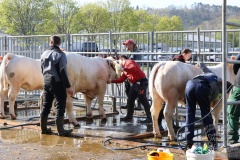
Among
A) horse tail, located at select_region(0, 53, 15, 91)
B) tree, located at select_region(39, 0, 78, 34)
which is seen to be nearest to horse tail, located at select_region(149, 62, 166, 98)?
horse tail, located at select_region(0, 53, 15, 91)

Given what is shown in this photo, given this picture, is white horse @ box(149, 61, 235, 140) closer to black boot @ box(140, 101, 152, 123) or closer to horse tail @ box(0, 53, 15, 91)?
black boot @ box(140, 101, 152, 123)

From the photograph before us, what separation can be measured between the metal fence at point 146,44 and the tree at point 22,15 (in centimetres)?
3057

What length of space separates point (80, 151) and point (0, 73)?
193 inches

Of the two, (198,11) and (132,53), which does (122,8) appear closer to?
(132,53)

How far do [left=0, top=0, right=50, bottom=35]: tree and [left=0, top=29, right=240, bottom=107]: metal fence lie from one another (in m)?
30.6

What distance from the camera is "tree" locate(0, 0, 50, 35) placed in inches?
1815

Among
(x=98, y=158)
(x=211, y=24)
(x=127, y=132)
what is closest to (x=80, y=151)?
(x=98, y=158)

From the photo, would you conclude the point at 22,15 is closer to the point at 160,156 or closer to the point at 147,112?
the point at 147,112

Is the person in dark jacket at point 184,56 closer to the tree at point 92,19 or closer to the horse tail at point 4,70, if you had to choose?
the horse tail at point 4,70

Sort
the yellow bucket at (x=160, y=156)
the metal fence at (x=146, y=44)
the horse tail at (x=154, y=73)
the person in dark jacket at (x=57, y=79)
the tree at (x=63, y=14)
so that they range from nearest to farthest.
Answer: the yellow bucket at (x=160, y=156), the horse tail at (x=154, y=73), the person in dark jacket at (x=57, y=79), the metal fence at (x=146, y=44), the tree at (x=63, y=14)

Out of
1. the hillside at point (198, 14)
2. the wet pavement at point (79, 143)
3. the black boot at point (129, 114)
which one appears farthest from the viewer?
the hillside at point (198, 14)

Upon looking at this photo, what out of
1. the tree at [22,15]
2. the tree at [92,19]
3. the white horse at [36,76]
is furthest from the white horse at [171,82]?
the tree at [92,19]

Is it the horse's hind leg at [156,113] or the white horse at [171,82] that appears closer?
the white horse at [171,82]

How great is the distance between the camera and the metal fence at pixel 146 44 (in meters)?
12.0
